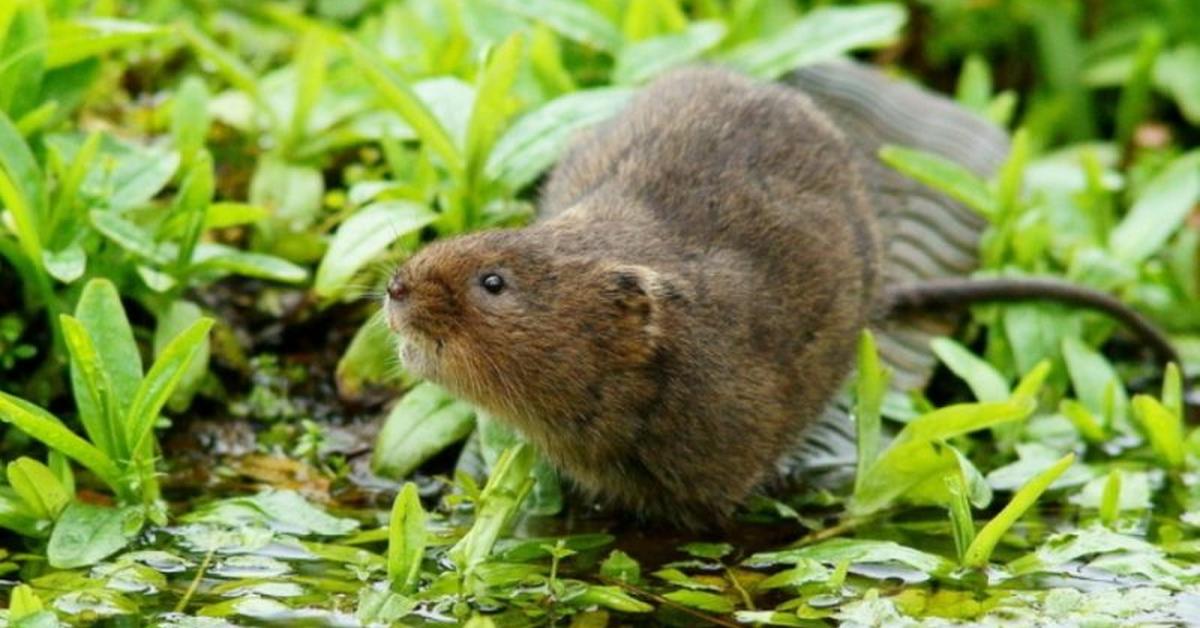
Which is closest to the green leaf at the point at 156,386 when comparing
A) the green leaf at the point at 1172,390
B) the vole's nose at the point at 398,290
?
the vole's nose at the point at 398,290

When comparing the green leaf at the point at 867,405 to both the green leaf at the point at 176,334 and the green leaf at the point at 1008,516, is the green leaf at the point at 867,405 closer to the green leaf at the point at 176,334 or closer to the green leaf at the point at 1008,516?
the green leaf at the point at 1008,516

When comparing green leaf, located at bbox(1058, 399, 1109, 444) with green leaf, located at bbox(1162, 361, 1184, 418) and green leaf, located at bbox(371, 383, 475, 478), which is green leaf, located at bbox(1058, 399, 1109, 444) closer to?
green leaf, located at bbox(1162, 361, 1184, 418)

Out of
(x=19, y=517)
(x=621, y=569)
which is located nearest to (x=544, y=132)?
(x=621, y=569)

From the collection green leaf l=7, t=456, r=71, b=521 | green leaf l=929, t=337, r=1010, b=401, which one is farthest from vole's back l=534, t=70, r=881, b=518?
green leaf l=7, t=456, r=71, b=521

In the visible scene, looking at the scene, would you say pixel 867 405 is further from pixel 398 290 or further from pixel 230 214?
pixel 230 214

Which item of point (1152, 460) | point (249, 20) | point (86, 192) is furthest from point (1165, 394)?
point (249, 20)
